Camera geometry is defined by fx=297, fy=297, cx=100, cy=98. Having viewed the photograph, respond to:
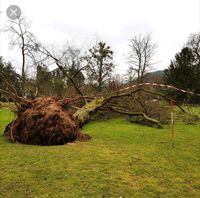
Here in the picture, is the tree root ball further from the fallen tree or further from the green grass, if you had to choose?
the green grass

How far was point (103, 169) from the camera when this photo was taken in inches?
226

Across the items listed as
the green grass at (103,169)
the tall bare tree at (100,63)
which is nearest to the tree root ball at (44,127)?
the green grass at (103,169)

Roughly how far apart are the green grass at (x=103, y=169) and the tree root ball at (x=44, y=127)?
1.54 feet

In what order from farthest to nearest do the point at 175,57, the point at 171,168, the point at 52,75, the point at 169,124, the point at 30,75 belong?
the point at 175,57
the point at 30,75
the point at 52,75
the point at 169,124
the point at 171,168

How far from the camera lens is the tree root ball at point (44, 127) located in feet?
27.3

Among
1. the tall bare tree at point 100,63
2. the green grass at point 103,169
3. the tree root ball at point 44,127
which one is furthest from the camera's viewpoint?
the tall bare tree at point 100,63

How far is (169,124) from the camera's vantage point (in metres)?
12.8

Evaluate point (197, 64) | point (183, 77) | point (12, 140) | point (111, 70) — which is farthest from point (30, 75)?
point (12, 140)

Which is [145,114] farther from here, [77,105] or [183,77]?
[183,77]

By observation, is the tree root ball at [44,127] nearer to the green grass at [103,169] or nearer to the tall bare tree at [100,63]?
the green grass at [103,169]

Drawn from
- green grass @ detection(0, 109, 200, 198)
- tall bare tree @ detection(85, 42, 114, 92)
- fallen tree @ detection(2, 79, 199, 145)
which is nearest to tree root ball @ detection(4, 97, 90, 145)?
fallen tree @ detection(2, 79, 199, 145)

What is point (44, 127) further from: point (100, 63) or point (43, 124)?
point (100, 63)

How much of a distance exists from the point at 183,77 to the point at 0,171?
28561mm

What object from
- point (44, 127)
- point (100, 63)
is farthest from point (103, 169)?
point (100, 63)
